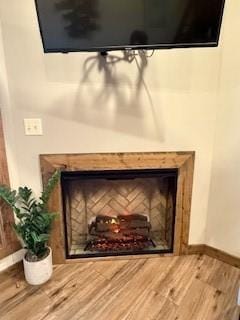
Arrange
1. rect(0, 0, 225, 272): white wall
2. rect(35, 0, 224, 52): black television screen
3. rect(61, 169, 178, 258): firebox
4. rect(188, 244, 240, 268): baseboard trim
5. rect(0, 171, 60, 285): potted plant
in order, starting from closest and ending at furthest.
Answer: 1. rect(35, 0, 224, 52): black television screen
2. rect(0, 0, 225, 272): white wall
3. rect(0, 171, 60, 285): potted plant
4. rect(188, 244, 240, 268): baseboard trim
5. rect(61, 169, 178, 258): firebox

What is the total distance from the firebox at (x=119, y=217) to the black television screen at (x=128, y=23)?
1087mm

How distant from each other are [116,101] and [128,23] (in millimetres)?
604

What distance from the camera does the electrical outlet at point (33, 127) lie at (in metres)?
1.97

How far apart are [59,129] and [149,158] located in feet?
2.11

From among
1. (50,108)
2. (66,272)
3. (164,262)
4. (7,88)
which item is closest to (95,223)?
(66,272)

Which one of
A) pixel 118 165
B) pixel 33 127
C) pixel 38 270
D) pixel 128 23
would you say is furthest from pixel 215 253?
pixel 128 23

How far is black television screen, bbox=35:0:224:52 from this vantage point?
138cm

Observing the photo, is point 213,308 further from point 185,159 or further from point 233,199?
point 185,159

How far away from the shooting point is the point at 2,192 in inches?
74.3

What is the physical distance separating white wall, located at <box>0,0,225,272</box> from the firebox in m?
0.38

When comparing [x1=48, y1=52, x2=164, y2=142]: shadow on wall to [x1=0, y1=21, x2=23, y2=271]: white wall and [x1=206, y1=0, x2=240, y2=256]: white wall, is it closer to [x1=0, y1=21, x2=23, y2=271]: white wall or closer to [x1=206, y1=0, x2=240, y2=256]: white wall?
[x1=0, y1=21, x2=23, y2=271]: white wall

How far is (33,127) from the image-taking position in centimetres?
198

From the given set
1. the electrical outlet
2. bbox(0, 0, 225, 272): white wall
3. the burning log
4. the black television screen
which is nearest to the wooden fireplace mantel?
bbox(0, 0, 225, 272): white wall

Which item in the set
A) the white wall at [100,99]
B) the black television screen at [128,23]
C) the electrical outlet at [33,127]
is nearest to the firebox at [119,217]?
the white wall at [100,99]
